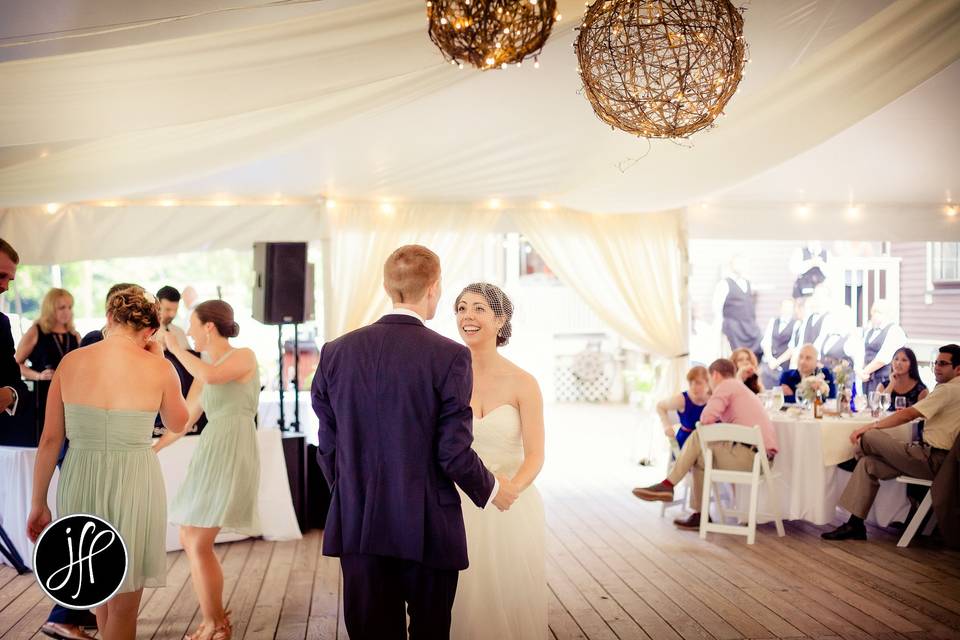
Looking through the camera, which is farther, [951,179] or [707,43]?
[951,179]

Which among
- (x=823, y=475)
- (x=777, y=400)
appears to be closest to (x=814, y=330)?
(x=777, y=400)

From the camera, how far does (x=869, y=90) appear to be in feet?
15.5

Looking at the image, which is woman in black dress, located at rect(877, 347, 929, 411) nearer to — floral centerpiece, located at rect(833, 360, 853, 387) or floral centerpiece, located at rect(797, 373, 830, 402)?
floral centerpiece, located at rect(833, 360, 853, 387)

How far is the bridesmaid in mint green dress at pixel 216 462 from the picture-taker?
4.01m

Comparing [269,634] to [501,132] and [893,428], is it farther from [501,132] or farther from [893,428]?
[893,428]

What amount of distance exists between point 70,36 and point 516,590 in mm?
2645

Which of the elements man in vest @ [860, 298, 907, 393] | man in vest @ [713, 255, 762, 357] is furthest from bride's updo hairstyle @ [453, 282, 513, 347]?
man in vest @ [713, 255, 762, 357]

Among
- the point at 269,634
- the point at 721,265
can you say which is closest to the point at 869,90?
the point at 269,634

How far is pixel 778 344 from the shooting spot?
11969 mm

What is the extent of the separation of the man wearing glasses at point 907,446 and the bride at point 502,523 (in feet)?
11.3

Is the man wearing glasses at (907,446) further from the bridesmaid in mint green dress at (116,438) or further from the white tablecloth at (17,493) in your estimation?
the white tablecloth at (17,493)

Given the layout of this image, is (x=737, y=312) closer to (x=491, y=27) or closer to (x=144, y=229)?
(x=144, y=229)

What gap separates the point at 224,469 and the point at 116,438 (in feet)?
3.20

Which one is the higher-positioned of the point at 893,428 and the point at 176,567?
the point at 893,428
